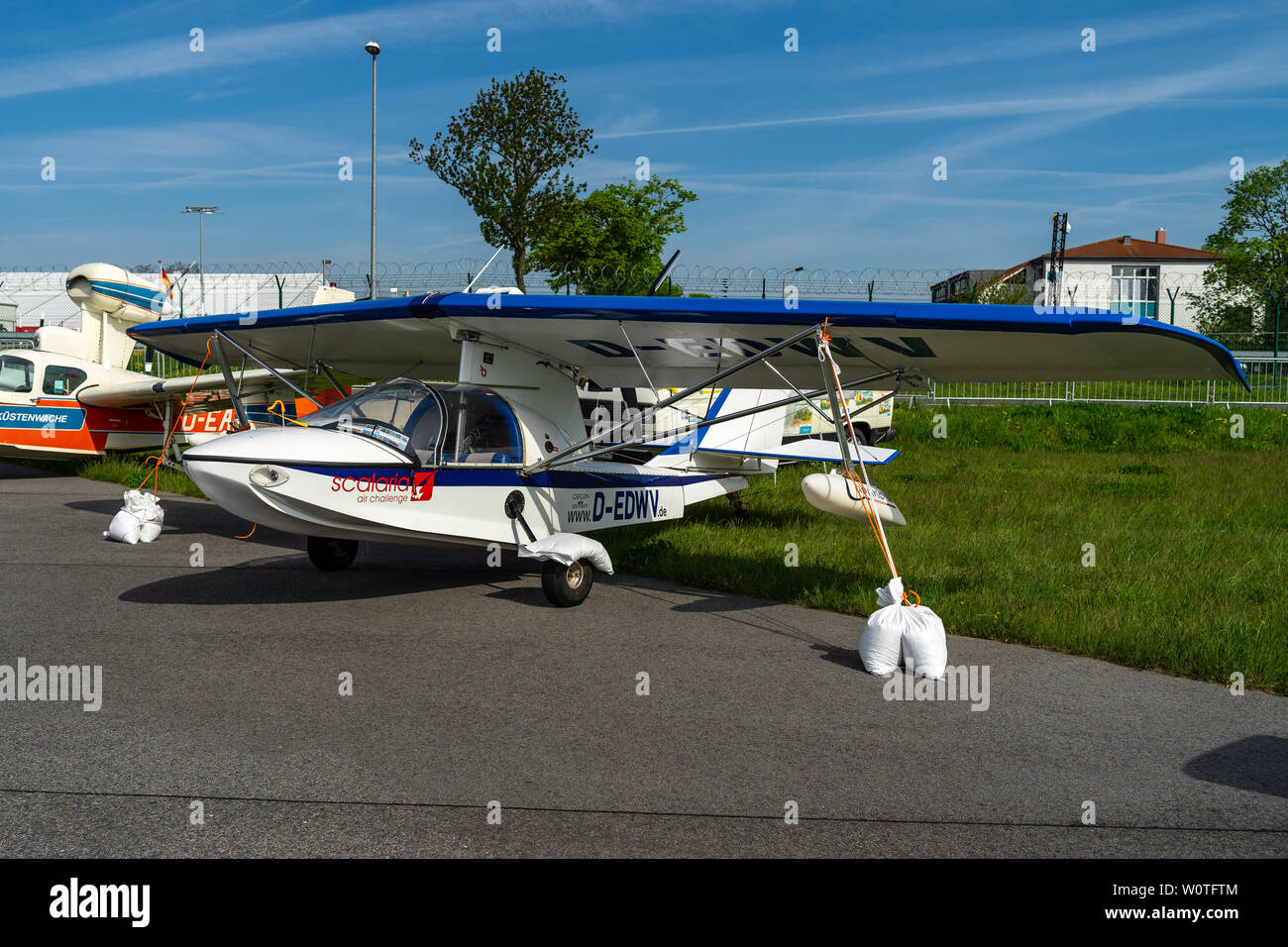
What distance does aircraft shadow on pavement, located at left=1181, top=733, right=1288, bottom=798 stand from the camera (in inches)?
168

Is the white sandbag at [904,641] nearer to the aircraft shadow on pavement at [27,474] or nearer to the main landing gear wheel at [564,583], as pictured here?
the main landing gear wheel at [564,583]

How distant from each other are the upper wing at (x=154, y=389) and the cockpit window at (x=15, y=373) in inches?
29.4

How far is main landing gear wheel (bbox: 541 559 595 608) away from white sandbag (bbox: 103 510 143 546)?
545cm

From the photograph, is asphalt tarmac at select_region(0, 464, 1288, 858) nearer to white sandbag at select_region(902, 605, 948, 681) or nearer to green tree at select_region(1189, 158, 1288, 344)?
white sandbag at select_region(902, 605, 948, 681)

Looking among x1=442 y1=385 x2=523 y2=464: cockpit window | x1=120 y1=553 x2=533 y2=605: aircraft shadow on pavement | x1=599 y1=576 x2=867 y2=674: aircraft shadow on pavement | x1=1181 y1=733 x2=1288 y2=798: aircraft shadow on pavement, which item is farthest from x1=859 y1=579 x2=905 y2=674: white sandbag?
x1=442 y1=385 x2=523 y2=464: cockpit window

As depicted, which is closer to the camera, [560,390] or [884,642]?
[884,642]

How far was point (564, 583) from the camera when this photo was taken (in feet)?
25.3

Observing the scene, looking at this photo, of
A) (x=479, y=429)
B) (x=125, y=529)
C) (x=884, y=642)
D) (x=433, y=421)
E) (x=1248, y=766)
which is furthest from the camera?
(x=125, y=529)

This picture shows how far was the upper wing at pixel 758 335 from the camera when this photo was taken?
6500 millimetres

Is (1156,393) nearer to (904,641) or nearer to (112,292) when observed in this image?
(904,641)

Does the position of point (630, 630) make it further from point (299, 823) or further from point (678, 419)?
point (678, 419)

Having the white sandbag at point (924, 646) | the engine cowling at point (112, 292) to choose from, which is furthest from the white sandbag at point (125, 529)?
the white sandbag at point (924, 646)

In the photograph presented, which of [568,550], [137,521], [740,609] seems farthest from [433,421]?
[137,521]

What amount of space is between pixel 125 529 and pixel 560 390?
204 inches
